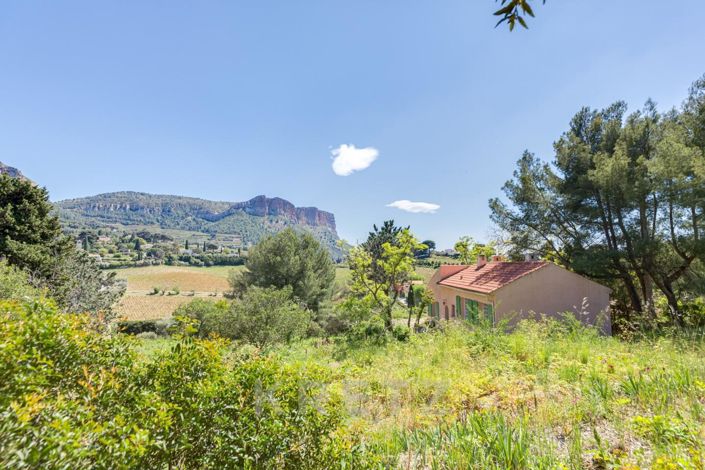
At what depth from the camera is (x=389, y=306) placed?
16359 millimetres

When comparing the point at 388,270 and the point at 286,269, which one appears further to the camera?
the point at 286,269

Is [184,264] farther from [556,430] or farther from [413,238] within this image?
[556,430]

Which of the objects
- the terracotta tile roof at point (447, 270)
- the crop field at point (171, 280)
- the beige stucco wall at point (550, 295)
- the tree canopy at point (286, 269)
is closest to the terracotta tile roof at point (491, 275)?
the beige stucco wall at point (550, 295)

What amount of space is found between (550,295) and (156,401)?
57.8 ft

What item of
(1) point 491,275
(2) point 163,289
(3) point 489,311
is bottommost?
(2) point 163,289

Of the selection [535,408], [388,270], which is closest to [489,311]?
[388,270]

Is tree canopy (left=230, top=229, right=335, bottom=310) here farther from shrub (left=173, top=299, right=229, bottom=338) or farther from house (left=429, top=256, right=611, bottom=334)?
house (left=429, top=256, right=611, bottom=334)

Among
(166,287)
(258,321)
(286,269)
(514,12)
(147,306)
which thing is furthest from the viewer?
(166,287)

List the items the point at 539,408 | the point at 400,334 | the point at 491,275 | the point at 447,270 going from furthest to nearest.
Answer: the point at 447,270 < the point at 491,275 < the point at 400,334 < the point at 539,408

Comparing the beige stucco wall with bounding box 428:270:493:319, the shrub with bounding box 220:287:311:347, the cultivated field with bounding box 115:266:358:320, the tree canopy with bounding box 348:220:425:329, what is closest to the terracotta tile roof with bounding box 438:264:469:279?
the beige stucco wall with bounding box 428:270:493:319

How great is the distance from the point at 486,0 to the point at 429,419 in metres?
4.55

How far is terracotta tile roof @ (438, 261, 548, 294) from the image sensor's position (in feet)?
51.3

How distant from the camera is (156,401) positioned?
1.93 meters

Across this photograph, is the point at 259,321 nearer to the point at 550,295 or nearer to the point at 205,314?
the point at 205,314
